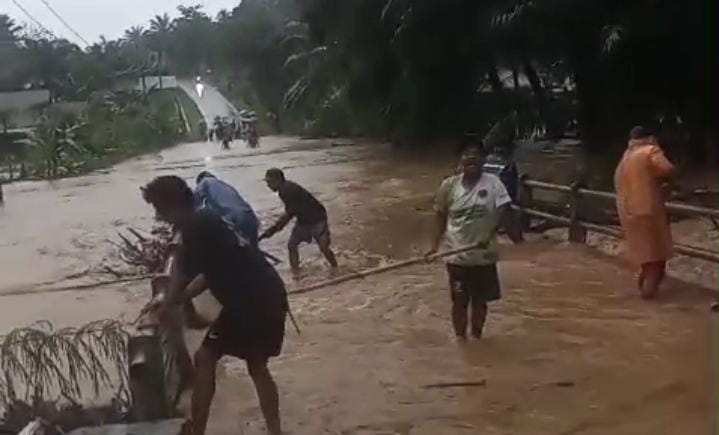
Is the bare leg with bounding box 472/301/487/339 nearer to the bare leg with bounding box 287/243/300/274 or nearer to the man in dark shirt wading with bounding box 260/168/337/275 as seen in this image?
the man in dark shirt wading with bounding box 260/168/337/275

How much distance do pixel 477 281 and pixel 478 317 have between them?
43 centimetres

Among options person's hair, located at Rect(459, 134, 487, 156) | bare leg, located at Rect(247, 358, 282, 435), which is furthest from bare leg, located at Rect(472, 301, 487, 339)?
bare leg, located at Rect(247, 358, 282, 435)

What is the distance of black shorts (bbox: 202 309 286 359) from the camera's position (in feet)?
16.9

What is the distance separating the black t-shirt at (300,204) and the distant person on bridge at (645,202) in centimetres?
320

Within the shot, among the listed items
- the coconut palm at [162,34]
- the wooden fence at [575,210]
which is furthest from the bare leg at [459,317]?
the coconut palm at [162,34]

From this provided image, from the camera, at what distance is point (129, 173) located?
129 ft

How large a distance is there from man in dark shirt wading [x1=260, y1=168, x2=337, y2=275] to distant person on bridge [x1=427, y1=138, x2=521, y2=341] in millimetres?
2942

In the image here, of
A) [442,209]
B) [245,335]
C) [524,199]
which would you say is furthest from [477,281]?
[524,199]

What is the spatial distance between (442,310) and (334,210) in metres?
11.3

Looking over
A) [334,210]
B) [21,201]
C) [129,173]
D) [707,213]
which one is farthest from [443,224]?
[129,173]

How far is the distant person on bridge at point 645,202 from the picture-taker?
875 centimetres

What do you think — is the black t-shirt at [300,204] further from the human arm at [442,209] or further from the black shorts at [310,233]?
the human arm at [442,209]

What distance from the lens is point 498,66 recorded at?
27578mm

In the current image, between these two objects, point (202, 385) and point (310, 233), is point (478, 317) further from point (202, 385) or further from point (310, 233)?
point (310, 233)
